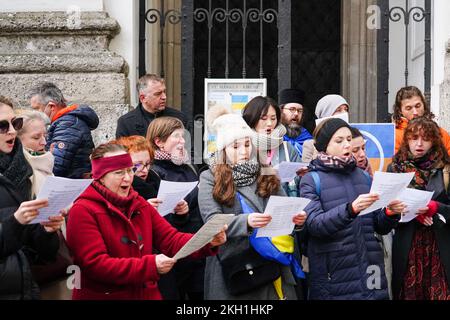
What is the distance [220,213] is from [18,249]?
1.45 m

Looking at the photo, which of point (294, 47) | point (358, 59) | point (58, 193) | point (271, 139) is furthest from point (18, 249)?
point (294, 47)

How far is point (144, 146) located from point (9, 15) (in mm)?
3598

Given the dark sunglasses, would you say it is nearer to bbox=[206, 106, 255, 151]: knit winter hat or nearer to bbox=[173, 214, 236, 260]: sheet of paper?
bbox=[173, 214, 236, 260]: sheet of paper

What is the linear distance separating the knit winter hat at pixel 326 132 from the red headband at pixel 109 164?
1.55 metres

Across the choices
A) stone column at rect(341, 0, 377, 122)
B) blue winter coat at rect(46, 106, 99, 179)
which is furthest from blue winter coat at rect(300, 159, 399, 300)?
stone column at rect(341, 0, 377, 122)

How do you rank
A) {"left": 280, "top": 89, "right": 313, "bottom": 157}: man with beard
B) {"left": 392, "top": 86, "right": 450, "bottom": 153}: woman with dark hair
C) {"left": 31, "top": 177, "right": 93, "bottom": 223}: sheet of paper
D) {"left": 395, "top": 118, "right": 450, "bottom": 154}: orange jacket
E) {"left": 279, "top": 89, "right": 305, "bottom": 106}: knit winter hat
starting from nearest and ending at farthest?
{"left": 31, "top": 177, "right": 93, "bottom": 223}: sheet of paper
{"left": 395, "top": 118, "right": 450, "bottom": 154}: orange jacket
{"left": 280, "top": 89, "right": 313, "bottom": 157}: man with beard
{"left": 392, "top": 86, "right": 450, "bottom": 153}: woman with dark hair
{"left": 279, "top": 89, "right": 305, "bottom": 106}: knit winter hat

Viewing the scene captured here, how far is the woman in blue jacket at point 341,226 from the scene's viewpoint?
6.01 m

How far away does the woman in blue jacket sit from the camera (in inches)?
237

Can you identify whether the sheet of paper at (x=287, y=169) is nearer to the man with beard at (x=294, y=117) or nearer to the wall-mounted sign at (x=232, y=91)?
the man with beard at (x=294, y=117)

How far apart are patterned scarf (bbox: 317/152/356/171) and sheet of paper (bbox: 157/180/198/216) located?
85cm

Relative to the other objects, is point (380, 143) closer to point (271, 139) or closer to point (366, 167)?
point (366, 167)

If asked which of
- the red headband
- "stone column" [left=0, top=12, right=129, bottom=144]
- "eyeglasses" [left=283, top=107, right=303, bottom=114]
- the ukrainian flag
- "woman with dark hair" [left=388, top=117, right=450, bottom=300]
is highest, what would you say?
"stone column" [left=0, top=12, right=129, bottom=144]

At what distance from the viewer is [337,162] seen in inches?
244

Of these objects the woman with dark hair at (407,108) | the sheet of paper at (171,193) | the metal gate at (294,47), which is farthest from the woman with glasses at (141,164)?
the metal gate at (294,47)
